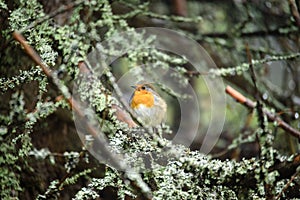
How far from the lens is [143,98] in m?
1.82

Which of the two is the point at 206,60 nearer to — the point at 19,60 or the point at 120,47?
the point at 120,47

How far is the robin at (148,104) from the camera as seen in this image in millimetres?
1767

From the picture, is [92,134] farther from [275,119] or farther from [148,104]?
[148,104]

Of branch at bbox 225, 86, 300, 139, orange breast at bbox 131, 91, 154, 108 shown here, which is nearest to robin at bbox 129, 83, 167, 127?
orange breast at bbox 131, 91, 154, 108

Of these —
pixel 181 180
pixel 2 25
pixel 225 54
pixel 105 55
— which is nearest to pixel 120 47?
pixel 105 55

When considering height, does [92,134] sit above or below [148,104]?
below

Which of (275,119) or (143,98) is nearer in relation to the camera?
(275,119)

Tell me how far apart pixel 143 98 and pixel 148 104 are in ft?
0.11

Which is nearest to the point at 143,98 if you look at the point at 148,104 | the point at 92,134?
the point at 148,104

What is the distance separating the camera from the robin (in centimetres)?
177

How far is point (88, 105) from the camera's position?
1.08 meters

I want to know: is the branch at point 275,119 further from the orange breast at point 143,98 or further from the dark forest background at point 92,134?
the orange breast at point 143,98

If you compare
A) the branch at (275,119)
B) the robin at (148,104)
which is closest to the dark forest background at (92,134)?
the branch at (275,119)

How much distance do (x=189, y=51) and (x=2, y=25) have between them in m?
1.46
